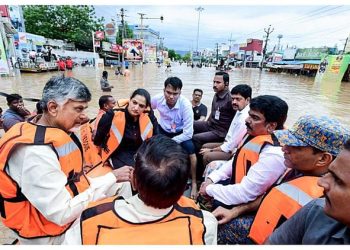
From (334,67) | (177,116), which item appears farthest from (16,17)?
(334,67)

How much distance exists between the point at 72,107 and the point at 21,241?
0.88 metres

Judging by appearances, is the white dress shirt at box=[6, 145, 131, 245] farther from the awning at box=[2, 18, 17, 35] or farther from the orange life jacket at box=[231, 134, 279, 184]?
the awning at box=[2, 18, 17, 35]

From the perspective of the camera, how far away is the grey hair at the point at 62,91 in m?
1.42

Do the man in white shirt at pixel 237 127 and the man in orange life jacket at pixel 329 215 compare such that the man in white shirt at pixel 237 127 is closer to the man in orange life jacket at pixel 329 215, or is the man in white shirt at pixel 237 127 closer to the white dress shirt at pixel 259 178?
the white dress shirt at pixel 259 178

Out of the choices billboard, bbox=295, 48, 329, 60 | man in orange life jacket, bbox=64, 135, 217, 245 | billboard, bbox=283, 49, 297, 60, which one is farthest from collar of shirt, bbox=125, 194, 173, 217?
billboard, bbox=283, 49, 297, 60

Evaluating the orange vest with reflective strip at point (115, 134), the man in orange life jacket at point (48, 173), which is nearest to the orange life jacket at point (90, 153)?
the orange vest with reflective strip at point (115, 134)

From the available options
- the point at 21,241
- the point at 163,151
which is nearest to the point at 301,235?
the point at 163,151

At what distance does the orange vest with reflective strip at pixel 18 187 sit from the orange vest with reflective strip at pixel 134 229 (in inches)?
20.3

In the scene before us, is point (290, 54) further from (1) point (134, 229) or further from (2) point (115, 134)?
(1) point (134, 229)

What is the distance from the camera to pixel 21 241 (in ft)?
4.69

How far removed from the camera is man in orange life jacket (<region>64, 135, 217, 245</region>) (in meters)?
0.92

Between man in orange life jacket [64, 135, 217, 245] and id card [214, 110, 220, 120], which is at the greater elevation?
man in orange life jacket [64, 135, 217, 245]

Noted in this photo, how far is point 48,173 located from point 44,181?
0.04m

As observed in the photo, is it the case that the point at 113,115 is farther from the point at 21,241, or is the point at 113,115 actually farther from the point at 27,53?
the point at 27,53
